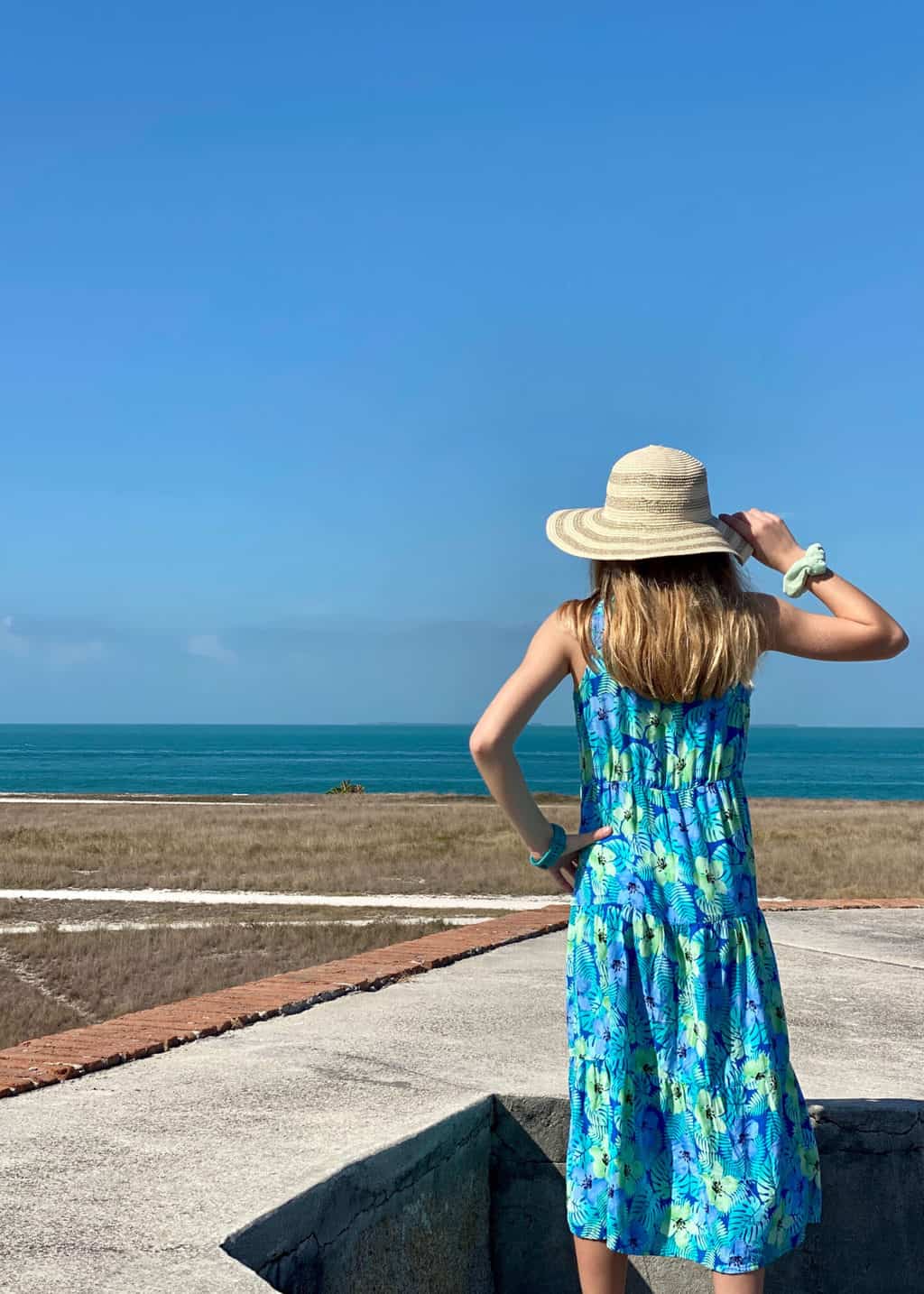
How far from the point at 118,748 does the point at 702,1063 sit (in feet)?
542

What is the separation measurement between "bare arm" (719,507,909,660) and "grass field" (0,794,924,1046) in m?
6.66

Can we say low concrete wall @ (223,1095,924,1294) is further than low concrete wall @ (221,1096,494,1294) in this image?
Yes

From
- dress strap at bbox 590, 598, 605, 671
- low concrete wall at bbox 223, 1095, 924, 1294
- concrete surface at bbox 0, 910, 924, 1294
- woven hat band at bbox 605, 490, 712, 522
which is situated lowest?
low concrete wall at bbox 223, 1095, 924, 1294

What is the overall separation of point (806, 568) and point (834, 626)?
0.13 meters

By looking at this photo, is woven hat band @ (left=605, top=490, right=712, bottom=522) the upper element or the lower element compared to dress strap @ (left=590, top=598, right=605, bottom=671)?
upper

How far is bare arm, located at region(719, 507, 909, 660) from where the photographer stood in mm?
2580

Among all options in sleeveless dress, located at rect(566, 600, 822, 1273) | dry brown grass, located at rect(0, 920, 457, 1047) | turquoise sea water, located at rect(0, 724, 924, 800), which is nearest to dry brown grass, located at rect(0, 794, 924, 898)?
dry brown grass, located at rect(0, 920, 457, 1047)

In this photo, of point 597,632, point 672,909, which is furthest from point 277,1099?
point 597,632

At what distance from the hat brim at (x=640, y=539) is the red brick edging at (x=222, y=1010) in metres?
2.47

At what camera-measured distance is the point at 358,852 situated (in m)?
22.1

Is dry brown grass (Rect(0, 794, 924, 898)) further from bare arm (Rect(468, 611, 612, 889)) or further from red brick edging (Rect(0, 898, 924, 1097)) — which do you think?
bare arm (Rect(468, 611, 612, 889))

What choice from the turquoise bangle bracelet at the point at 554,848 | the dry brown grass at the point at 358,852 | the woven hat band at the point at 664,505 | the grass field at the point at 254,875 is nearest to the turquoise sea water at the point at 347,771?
the dry brown grass at the point at 358,852

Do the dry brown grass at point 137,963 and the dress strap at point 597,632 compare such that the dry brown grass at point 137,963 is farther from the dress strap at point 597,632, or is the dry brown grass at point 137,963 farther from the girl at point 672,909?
the dress strap at point 597,632

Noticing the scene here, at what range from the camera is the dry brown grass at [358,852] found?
17.5m
